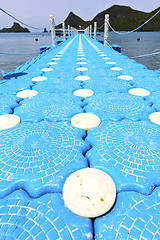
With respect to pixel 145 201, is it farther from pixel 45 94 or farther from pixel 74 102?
pixel 45 94

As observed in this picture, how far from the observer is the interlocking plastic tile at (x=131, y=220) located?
2.20ft

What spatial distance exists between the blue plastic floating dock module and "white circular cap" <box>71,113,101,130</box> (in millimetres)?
53

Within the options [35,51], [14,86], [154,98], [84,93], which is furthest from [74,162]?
[35,51]

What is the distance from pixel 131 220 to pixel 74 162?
45cm

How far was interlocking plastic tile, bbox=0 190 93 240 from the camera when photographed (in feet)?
2.21

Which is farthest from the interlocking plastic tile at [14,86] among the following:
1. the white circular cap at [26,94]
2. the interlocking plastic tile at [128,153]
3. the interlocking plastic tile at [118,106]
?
the interlocking plastic tile at [128,153]

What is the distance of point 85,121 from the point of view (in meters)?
1.44

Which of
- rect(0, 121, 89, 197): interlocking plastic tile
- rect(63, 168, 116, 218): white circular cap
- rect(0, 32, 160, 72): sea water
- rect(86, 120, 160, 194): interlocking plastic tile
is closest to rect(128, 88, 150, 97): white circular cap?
rect(86, 120, 160, 194): interlocking plastic tile

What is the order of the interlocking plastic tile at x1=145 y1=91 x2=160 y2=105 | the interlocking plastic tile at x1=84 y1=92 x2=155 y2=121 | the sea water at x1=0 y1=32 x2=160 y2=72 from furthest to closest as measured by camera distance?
the sea water at x1=0 y1=32 x2=160 y2=72 → the interlocking plastic tile at x1=145 y1=91 x2=160 y2=105 → the interlocking plastic tile at x1=84 y1=92 x2=155 y2=121

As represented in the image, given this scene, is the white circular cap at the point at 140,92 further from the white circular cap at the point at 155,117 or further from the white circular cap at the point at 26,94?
the white circular cap at the point at 26,94

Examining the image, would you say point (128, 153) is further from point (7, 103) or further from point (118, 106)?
point (7, 103)

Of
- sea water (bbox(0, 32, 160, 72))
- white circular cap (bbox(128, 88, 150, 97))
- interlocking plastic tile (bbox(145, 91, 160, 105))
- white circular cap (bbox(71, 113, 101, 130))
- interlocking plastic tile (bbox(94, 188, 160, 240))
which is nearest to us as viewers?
interlocking plastic tile (bbox(94, 188, 160, 240))

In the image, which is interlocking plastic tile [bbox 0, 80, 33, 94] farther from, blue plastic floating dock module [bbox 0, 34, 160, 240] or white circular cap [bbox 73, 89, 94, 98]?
white circular cap [bbox 73, 89, 94, 98]

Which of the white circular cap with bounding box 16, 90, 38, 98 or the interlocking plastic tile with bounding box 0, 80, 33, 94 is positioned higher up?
the interlocking plastic tile with bounding box 0, 80, 33, 94
